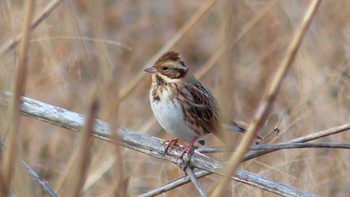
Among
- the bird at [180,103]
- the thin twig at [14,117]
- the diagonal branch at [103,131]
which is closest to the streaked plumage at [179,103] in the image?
the bird at [180,103]

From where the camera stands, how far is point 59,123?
89.0 inches

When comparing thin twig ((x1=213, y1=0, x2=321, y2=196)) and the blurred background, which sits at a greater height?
the blurred background

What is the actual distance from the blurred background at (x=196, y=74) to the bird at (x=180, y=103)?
11 centimetres

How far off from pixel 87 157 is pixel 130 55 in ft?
13.5

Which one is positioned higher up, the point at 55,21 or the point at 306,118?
the point at 55,21

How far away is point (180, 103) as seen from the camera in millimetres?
3133

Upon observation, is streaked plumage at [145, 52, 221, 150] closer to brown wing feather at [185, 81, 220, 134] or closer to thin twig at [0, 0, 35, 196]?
brown wing feather at [185, 81, 220, 134]

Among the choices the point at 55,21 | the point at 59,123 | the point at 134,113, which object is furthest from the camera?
the point at 134,113

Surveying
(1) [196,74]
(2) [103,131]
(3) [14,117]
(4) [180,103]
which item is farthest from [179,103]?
(3) [14,117]

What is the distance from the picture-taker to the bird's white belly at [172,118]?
3051mm

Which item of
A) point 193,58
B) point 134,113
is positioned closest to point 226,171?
point 134,113

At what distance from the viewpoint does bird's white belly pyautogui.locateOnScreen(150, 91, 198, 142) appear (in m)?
3.05

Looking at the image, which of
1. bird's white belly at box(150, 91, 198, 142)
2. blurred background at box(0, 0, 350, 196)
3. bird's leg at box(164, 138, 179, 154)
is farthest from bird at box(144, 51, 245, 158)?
bird's leg at box(164, 138, 179, 154)

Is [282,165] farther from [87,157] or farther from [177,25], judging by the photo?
[177,25]
